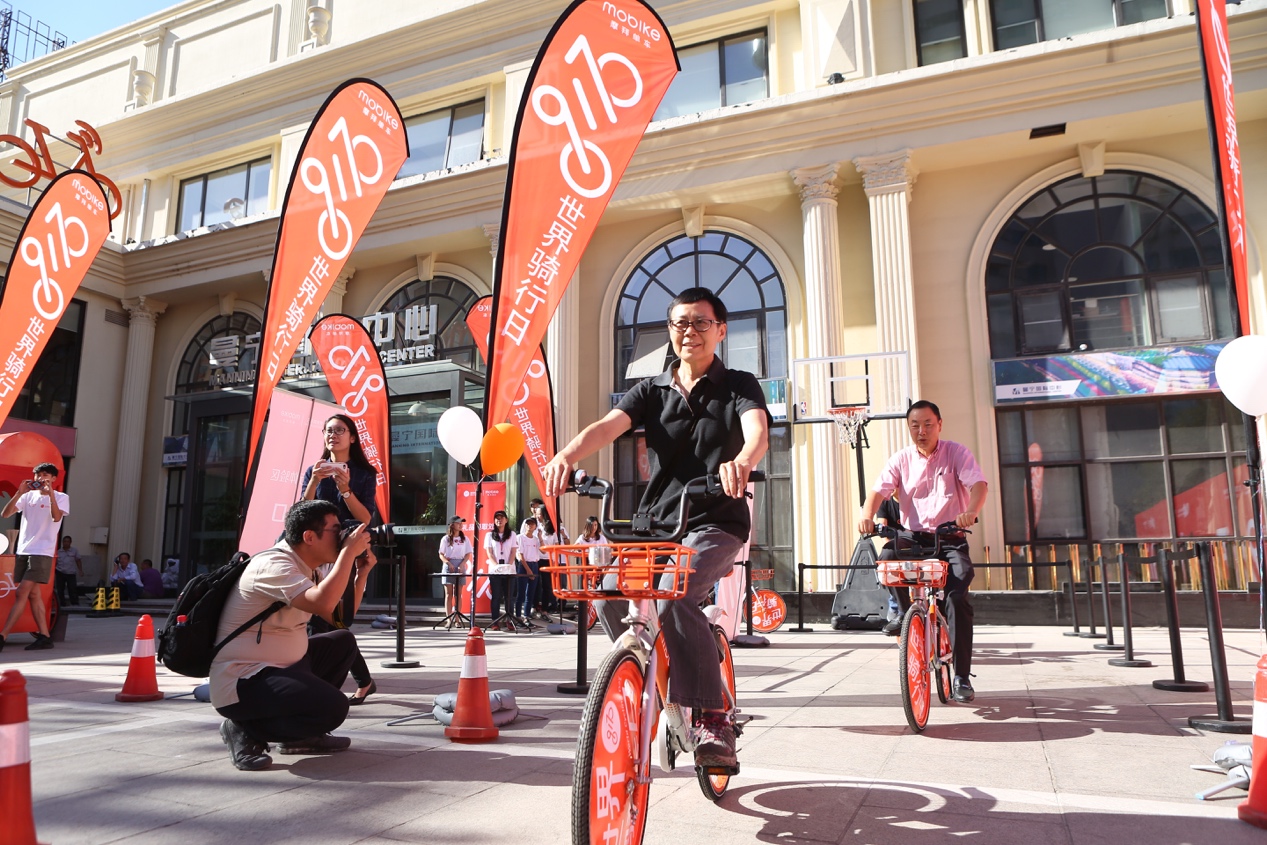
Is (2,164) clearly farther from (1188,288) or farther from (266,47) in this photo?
(1188,288)

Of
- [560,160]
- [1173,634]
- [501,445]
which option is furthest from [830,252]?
[501,445]

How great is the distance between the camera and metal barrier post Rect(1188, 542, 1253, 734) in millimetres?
4410

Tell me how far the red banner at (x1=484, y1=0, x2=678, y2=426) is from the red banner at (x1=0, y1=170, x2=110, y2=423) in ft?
21.5

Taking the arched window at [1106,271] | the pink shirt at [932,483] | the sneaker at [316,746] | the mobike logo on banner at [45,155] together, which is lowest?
the sneaker at [316,746]

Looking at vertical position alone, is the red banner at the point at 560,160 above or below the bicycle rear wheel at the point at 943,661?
above

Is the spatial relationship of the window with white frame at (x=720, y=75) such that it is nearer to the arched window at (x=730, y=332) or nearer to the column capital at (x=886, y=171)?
the arched window at (x=730, y=332)

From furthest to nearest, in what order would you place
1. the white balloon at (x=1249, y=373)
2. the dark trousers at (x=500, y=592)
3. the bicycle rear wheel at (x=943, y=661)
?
the dark trousers at (x=500, y=592), the bicycle rear wheel at (x=943, y=661), the white balloon at (x=1249, y=373)

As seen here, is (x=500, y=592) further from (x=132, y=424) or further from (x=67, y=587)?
(x=132, y=424)

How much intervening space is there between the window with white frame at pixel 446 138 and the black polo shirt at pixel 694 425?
19069 mm

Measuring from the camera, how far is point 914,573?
4.65 meters

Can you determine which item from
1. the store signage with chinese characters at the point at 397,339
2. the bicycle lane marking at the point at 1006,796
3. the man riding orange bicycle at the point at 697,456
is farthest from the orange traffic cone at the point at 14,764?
the store signage with chinese characters at the point at 397,339

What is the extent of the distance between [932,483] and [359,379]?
8942 mm

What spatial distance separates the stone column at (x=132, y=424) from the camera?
77.5 ft

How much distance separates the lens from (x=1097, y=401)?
15.5m
